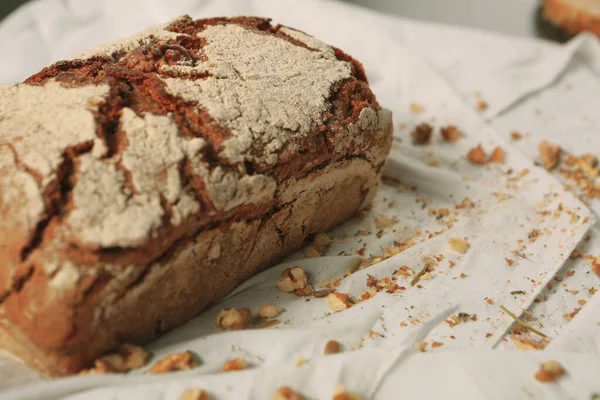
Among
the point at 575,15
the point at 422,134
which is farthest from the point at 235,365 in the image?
the point at 575,15

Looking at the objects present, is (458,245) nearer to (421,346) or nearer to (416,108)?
(421,346)

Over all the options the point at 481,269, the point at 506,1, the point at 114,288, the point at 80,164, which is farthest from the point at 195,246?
the point at 506,1

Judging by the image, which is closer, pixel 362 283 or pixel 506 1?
pixel 362 283

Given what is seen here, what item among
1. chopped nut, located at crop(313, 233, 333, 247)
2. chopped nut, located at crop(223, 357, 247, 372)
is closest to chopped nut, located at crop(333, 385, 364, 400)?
chopped nut, located at crop(223, 357, 247, 372)

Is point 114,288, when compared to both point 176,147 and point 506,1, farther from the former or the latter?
point 506,1

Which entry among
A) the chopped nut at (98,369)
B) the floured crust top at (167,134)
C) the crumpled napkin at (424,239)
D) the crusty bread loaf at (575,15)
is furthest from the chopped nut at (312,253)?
the crusty bread loaf at (575,15)

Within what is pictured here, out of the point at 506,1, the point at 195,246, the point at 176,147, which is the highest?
the point at 176,147

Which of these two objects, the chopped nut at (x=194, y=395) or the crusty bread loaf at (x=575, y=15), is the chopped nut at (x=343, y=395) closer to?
the chopped nut at (x=194, y=395)
